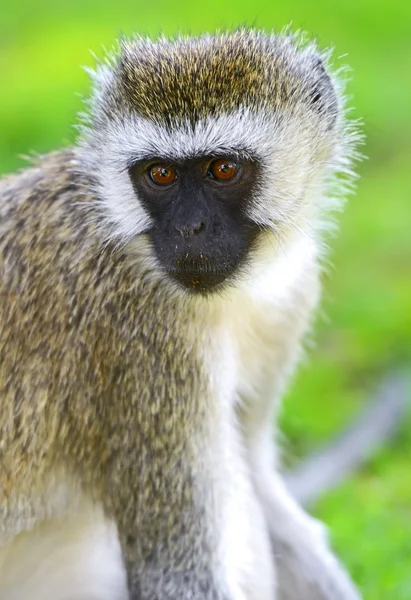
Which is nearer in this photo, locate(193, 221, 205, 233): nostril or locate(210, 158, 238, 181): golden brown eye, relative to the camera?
locate(193, 221, 205, 233): nostril

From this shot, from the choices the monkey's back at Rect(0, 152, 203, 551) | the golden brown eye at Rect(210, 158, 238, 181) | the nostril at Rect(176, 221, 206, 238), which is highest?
the golden brown eye at Rect(210, 158, 238, 181)

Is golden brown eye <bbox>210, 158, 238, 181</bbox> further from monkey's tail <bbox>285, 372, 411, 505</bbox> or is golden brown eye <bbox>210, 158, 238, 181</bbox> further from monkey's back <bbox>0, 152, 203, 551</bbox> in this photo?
monkey's tail <bbox>285, 372, 411, 505</bbox>

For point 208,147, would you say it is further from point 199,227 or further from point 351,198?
point 351,198

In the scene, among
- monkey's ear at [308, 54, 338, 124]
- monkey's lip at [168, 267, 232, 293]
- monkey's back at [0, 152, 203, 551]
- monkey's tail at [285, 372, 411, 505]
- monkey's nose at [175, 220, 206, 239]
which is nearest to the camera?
monkey's nose at [175, 220, 206, 239]

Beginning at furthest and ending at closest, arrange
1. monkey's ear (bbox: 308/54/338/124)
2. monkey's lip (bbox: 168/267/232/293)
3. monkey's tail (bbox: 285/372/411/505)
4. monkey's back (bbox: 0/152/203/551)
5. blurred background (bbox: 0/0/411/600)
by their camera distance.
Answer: monkey's tail (bbox: 285/372/411/505)
blurred background (bbox: 0/0/411/600)
monkey's ear (bbox: 308/54/338/124)
monkey's back (bbox: 0/152/203/551)
monkey's lip (bbox: 168/267/232/293)

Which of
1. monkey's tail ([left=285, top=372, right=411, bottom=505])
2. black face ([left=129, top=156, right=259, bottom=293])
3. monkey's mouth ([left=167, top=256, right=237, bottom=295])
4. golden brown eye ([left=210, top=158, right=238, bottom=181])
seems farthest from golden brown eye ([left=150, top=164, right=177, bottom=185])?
monkey's tail ([left=285, top=372, right=411, bottom=505])

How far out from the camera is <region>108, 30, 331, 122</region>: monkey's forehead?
386cm

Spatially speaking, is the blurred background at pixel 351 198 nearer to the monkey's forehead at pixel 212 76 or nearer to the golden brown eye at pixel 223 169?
the monkey's forehead at pixel 212 76

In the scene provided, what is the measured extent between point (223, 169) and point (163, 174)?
0.20 meters

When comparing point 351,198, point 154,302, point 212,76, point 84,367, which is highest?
point 351,198

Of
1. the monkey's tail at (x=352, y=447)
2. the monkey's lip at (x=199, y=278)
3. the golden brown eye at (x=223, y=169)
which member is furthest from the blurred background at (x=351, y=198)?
the monkey's lip at (x=199, y=278)

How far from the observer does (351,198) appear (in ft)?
32.0

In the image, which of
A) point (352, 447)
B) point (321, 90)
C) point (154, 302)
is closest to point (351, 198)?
point (352, 447)

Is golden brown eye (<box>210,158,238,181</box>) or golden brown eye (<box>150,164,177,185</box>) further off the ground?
golden brown eye (<box>210,158,238,181</box>)
